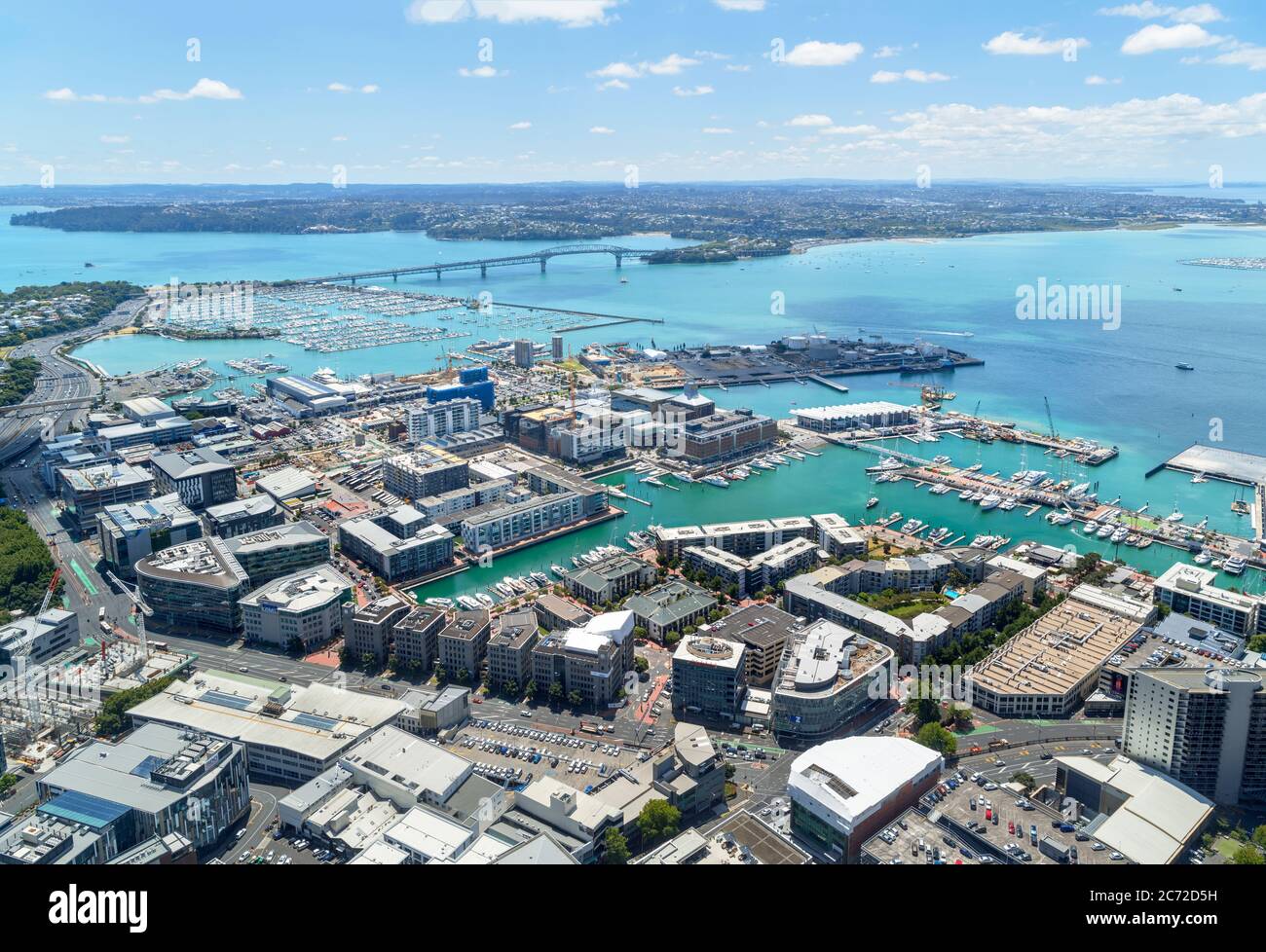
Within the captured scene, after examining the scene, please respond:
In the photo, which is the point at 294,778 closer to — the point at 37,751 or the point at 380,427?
the point at 37,751

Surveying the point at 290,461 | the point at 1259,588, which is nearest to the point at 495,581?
the point at 290,461

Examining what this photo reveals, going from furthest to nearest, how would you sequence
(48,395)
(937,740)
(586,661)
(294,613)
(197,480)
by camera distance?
(48,395) → (197,480) → (294,613) → (586,661) → (937,740)

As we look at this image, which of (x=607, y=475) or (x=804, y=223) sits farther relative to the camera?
(x=804, y=223)

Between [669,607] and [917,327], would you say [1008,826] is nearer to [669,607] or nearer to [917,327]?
[669,607]

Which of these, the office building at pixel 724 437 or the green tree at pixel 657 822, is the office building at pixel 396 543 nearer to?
the office building at pixel 724 437

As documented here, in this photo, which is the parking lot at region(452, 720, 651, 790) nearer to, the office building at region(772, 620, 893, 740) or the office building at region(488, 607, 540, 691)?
the office building at region(488, 607, 540, 691)

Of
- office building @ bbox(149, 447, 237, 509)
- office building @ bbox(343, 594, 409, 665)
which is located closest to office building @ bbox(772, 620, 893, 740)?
office building @ bbox(343, 594, 409, 665)

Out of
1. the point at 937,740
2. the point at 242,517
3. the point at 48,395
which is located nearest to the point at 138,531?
the point at 242,517
